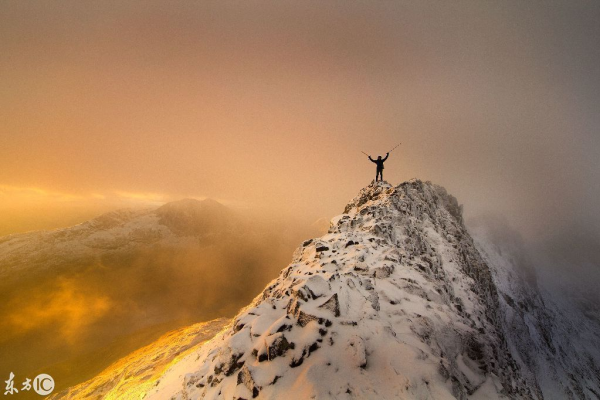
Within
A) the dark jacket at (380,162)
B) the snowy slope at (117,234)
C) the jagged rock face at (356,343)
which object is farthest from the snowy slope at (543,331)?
the snowy slope at (117,234)

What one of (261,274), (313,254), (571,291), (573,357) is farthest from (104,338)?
(571,291)

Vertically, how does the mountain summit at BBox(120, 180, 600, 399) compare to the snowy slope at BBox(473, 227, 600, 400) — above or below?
above

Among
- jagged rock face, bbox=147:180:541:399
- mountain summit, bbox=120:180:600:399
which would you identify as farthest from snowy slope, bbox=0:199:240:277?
jagged rock face, bbox=147:180:541:399

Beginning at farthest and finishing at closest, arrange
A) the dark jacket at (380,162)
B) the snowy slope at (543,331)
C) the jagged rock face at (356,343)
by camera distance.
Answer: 1. the snowy slope at (543,331)
2. the dark jacket at (380,162)
3. the jagged rock face at (356,343)

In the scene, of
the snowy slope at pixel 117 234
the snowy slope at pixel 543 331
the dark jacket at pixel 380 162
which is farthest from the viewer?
the snowy slope at pixel 117 234

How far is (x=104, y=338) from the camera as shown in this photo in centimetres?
4684

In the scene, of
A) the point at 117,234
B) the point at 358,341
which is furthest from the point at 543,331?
the point at 117,234

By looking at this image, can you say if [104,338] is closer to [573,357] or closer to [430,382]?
[430,382]

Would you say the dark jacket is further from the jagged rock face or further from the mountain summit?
the jagged rock face

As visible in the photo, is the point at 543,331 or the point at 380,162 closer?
the point at 380,162

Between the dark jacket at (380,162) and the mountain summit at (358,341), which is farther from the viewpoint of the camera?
the dark jacket at (380,162)

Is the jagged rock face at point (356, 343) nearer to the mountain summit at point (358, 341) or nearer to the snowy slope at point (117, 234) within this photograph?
the mountain summit at point (358, 341)

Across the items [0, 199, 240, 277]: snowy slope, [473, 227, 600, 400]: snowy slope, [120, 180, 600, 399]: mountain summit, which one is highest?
[120, 180, 600, 399]: mountain summit

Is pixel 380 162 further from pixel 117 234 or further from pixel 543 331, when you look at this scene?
pixel 117 234
